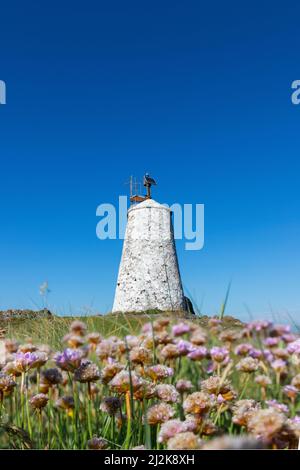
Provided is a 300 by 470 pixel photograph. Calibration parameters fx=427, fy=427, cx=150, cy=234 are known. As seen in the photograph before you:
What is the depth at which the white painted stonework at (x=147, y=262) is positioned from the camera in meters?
13.9

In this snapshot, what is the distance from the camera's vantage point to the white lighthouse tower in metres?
13.9

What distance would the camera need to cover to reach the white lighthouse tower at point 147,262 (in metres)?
13.9

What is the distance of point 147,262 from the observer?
14180 mm

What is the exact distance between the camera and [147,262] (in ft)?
46.5

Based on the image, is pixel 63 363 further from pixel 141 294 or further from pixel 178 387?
pixel 141 294

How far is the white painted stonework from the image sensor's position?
13.9 m

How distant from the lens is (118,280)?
586 inches
